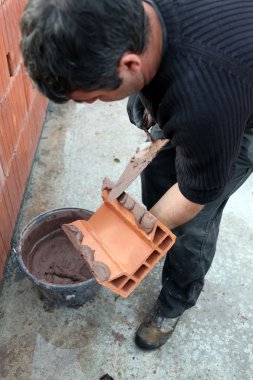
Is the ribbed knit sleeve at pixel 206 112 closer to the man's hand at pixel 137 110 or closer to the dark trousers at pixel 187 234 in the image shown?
the dark trousers at pixel 187 234

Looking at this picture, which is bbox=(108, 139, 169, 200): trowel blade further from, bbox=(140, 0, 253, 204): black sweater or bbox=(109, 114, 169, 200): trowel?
bbox=(140, 0, 253, 204): black sweater

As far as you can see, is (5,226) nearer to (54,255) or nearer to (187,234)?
(54,255)

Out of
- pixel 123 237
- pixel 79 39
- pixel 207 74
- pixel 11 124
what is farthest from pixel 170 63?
pixel 11 124

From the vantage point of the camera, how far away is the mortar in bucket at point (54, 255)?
1.92 meters

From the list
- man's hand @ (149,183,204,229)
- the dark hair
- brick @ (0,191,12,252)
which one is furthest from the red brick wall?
the dark hair

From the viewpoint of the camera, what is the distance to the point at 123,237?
1.53 metres

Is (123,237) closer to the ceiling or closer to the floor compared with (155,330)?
closer to the ceiling

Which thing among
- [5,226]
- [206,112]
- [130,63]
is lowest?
[5,226]

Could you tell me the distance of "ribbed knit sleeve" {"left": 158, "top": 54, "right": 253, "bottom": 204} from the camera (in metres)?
1.03

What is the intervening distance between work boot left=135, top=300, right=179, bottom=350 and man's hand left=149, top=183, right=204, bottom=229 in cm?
72

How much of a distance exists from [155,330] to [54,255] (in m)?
0.66

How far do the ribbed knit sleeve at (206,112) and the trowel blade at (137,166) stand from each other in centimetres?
34

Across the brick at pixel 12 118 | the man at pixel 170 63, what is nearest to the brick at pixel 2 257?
the brick at pixel 12 118

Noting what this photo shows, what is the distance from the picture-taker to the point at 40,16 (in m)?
0.90
